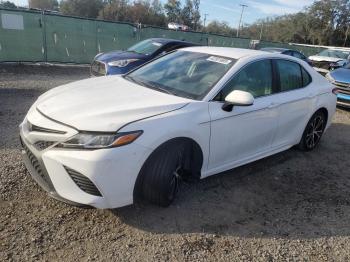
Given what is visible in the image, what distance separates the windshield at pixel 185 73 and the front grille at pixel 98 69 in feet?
14.7

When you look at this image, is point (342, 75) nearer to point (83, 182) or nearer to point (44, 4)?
point (83, 182)

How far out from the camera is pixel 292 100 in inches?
191

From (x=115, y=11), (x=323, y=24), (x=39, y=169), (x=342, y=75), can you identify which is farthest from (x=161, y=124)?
(x=115, y=11)

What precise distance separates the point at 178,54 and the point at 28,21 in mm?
9851

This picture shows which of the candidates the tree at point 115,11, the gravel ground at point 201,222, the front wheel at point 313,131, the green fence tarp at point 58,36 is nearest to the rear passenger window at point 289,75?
the front wheel at point 313,131

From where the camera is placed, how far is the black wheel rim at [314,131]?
5649 millimetres

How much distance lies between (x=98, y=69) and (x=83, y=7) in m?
72.5

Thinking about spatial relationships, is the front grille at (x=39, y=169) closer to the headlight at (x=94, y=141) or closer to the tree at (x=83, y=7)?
the headlight at (x=94, y=141)

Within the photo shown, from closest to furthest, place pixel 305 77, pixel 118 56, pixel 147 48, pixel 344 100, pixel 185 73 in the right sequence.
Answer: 1. pixel 185 73
2. pixel 305 77
3. pixel 118 56
4. pixel 344 100
5. pixel 147 48

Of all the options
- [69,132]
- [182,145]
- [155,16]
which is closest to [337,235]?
[182,145]

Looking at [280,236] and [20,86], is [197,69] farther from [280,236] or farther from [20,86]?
[20,86]

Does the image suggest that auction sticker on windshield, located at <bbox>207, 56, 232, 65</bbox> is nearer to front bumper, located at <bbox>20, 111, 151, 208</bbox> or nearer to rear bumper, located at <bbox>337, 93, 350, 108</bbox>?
front bumper, located at <bbox>20, 111, 151, 208</bbox>

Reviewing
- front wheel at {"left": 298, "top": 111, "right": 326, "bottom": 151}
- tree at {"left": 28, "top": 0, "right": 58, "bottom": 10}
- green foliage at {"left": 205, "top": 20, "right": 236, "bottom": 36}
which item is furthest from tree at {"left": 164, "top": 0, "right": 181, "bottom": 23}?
front wheel at {"left": 298, "top": 111, "right": 326, "bottom": 151}

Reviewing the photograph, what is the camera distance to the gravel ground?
10.0 feet
